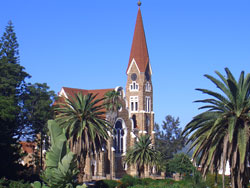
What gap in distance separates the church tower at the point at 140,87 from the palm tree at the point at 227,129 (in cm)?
4696

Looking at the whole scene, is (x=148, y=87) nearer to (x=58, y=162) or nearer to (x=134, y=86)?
(x=134, y=86)

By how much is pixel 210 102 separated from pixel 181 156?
4488cm

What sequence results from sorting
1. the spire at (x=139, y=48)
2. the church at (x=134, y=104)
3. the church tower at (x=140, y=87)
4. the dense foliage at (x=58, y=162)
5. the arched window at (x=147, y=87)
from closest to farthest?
the dense foliage at (x=58, y=162) < the church at (x=134, y=104) < the church tower at (x=140, y=87) < the spire at (x=139, y=48) < the arched window at (x=147, y=87)

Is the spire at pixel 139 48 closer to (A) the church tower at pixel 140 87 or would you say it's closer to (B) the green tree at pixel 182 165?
(A) the church tower at pixel 140 87

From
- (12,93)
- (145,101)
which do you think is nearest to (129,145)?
(145,101)

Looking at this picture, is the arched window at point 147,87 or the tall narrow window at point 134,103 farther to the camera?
the arched window at point 147,87

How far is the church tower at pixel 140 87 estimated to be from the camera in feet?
239

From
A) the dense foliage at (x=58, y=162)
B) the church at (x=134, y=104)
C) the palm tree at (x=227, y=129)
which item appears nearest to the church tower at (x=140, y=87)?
the church at (x=134, y=104)

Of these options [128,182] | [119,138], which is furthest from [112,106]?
[128,182]

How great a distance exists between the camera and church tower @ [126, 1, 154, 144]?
72.8 meters

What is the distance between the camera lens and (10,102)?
37.9m

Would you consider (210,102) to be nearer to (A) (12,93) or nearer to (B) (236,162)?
(B) (236,162)

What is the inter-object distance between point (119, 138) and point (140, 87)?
10129 mm

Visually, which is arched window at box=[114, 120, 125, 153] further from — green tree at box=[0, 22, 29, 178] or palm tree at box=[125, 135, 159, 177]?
green tree at box=[0, 22, 29, 178]
